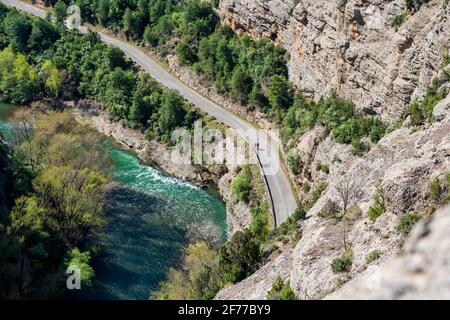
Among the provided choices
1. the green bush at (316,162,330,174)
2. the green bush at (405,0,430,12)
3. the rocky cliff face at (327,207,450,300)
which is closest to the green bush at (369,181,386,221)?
the rocky cliff face at (327,207,450,300)

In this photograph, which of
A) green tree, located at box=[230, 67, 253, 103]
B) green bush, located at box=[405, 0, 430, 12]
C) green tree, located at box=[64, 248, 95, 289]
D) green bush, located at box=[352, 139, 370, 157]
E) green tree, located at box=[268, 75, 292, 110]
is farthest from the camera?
green tree, located at box=[230, 67, 253, 103]

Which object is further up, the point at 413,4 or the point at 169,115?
the point at 169,115

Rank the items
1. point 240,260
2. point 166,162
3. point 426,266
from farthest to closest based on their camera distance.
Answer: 1. point 166,162
2. point 240,260
3. point 426,266

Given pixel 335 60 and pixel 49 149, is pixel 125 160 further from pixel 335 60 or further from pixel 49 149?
pixel 335 60

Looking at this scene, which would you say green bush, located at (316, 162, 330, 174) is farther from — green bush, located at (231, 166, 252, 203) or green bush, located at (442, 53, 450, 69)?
green bush, located at (442, 53, 450, 69)

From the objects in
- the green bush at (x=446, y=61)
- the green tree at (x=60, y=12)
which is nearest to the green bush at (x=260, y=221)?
the green bush at (x=446, y=61)

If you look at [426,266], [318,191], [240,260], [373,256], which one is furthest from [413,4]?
[426,266]

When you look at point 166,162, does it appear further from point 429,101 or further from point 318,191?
point 429,101

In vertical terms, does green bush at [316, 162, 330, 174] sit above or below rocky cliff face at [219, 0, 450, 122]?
below
